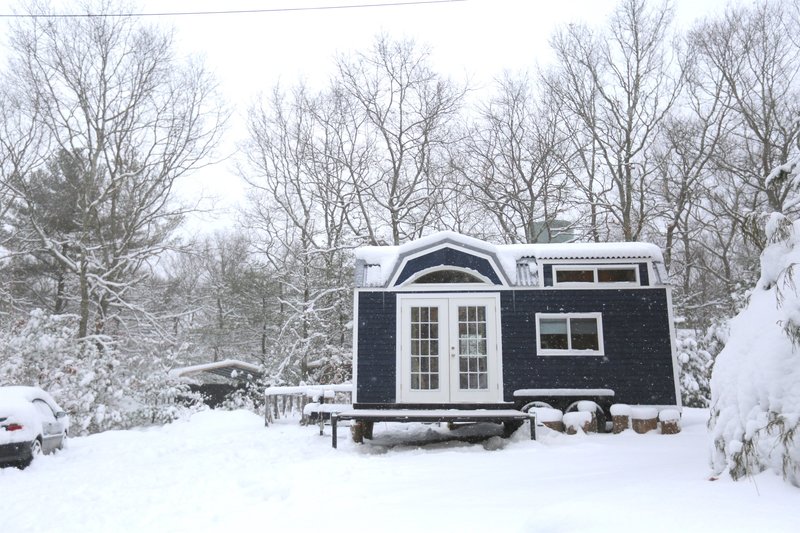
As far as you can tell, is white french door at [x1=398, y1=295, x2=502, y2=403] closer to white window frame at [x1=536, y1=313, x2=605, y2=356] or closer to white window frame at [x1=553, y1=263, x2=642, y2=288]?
white window frame at [x1=536, y1=313, x2=605, y2=356]

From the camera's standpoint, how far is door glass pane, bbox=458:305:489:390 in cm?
1031

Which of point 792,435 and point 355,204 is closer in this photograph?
point 792,435

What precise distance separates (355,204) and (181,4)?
12.5m

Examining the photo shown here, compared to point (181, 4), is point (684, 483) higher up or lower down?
lower down

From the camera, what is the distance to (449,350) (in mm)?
10320

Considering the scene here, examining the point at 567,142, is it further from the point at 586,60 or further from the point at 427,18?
the point at 427,18

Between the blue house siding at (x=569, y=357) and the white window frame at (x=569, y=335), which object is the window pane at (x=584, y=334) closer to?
the white window frame at (x=569, y=335)

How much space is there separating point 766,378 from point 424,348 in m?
6.48

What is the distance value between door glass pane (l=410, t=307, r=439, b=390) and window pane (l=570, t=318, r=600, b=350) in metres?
2.51

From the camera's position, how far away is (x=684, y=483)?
4.68 m

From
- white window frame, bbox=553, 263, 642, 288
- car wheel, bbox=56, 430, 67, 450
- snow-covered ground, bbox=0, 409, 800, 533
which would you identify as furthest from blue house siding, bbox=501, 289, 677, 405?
car wheel, bbox=56, 430, 67, 450

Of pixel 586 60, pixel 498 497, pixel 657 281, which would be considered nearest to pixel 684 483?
pixel 498 497

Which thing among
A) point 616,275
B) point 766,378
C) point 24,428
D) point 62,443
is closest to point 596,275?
point 616,275

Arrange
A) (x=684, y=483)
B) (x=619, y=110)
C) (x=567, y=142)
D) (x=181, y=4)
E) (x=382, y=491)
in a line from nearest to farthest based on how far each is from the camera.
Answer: (x=684, y=483) → (x=382, y=491) → (x=181, y=4) → (x=619, y=110) → (x=567, y=142)
